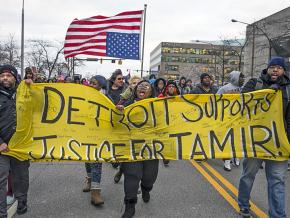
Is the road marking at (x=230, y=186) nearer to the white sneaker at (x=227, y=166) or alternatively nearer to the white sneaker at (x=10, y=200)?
the white sneaker at (x=227, y=166)

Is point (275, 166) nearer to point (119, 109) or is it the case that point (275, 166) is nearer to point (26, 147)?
point (119, 109)

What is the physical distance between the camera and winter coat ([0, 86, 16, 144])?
168 inches

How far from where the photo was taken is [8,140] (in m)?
4.39

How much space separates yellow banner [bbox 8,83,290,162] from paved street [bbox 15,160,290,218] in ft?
2.14

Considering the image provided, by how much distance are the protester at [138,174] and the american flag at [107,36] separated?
12.7 feet

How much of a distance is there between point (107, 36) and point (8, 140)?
481 cm

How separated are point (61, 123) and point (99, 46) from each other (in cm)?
415

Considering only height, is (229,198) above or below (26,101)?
below

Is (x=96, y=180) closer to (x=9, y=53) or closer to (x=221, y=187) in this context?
(x=221, y=187)

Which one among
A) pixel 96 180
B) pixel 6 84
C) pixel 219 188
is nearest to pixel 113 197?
pixel 96 180

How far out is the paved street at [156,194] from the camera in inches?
188


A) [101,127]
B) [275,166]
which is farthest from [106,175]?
[275,166]

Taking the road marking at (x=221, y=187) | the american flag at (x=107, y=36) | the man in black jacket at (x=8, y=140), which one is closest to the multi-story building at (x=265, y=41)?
the american flag at (x=107, y=36)

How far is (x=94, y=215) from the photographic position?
4625 millimetres
